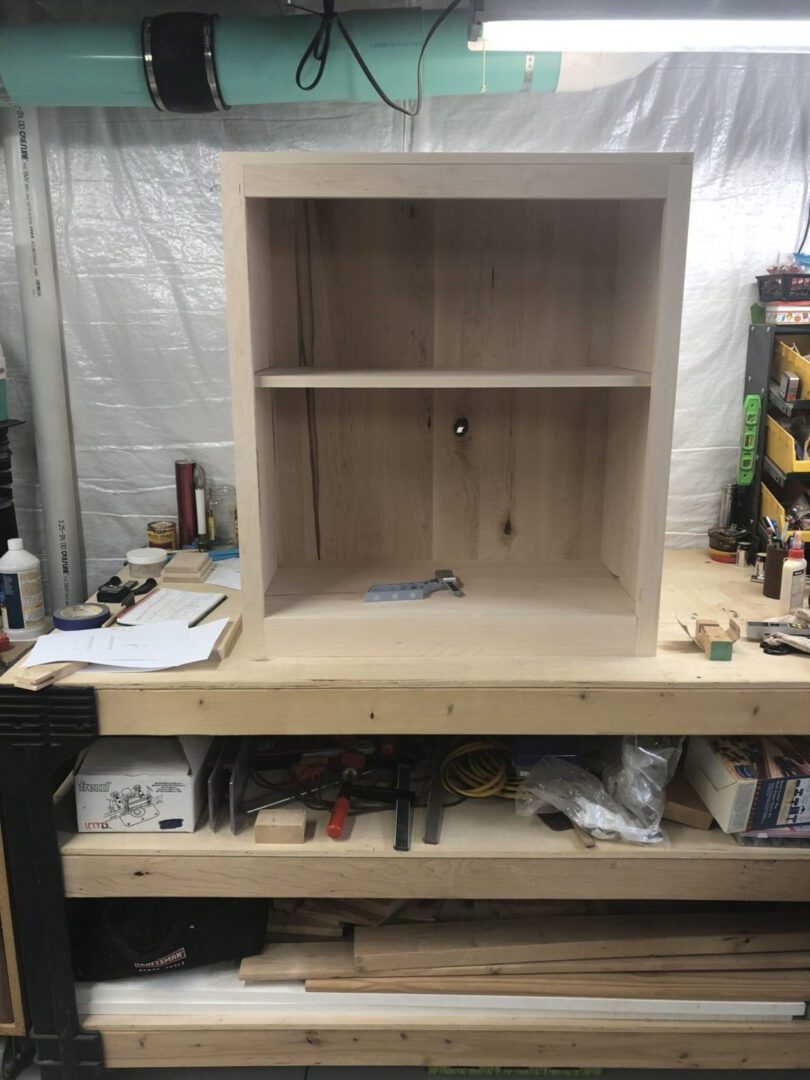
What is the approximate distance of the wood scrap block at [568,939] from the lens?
141 centimetres

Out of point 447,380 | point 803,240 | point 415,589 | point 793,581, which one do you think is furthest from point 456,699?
point 803,240

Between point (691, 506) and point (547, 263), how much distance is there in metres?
0.74

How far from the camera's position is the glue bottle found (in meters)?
1.47

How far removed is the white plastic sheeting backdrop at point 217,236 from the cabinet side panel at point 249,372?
0.46 meters

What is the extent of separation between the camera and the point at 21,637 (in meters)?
1.52

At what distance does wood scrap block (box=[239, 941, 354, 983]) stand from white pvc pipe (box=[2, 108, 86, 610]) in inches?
37.4

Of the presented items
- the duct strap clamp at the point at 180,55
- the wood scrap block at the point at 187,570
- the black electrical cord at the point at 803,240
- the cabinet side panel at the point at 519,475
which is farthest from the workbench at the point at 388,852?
the duct strap clamp at the point at 180,55

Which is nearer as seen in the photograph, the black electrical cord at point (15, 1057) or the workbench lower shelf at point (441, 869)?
the workbench lower shelf at point (441, 869)

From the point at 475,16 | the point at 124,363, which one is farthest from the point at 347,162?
the point at 124,363

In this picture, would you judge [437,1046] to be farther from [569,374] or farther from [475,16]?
[475,16]

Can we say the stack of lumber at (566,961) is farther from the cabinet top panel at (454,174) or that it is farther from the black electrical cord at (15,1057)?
the cabinet top panel at (454,174)

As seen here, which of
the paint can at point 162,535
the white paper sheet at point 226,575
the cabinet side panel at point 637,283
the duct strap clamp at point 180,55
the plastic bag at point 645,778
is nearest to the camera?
the cabinet side panel at point 637,283

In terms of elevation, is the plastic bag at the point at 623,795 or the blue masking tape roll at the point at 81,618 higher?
the blue masking tape roll at the point at 81,618

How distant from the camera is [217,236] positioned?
1.77 metres
